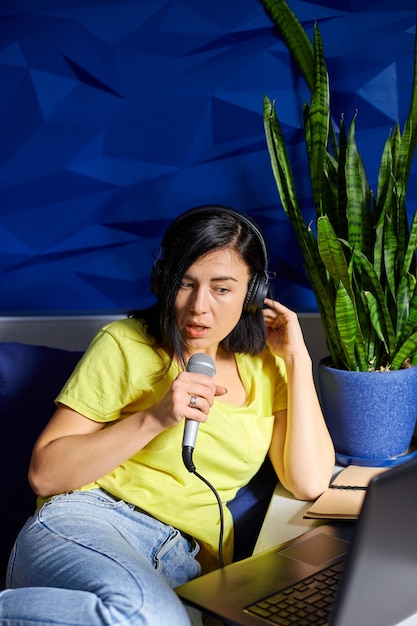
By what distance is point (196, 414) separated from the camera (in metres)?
1.40

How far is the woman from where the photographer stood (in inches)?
56.3

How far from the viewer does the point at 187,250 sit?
158cm

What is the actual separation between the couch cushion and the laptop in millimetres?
698

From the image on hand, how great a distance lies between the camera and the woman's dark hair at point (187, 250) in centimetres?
159

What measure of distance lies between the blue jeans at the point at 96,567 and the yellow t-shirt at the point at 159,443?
37 mm

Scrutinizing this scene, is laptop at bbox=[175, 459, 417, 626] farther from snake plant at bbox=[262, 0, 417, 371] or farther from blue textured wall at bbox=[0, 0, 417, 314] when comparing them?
blue textured wall at bbox=[0, 0, 417, 314]

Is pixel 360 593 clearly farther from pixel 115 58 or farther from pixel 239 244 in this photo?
pixel 115 58

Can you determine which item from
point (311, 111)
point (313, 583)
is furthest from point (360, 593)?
point (311, 111)

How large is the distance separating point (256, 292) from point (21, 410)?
636mm

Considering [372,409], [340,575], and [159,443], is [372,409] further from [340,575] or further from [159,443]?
[340,575]

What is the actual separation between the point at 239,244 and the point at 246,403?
1.13 ft

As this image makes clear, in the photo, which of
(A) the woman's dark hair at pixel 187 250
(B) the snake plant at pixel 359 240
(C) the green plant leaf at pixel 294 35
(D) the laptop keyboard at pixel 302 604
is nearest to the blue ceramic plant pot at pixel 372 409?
(B) the snake plant at pixel 359 240

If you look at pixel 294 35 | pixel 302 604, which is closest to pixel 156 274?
pixel 302 604

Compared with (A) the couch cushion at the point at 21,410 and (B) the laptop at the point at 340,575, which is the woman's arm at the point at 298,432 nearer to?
(B) the laptop at the point at 340,575
